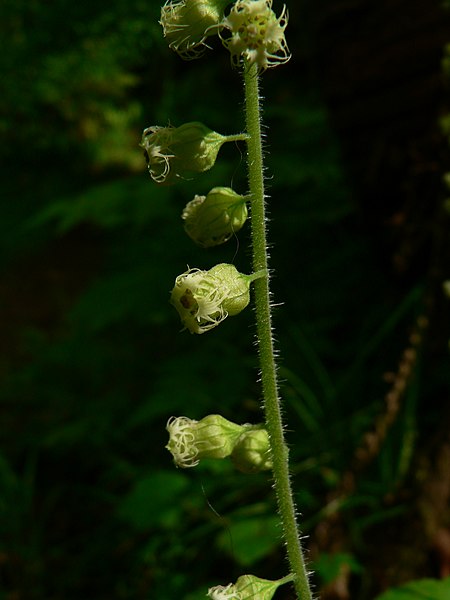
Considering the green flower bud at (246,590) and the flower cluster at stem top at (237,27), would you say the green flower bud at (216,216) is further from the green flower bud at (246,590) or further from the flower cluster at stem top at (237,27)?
the green flower bud at (246,590)

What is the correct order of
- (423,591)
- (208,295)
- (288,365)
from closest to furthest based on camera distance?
1. (208,295)
2. (423,591)
3. (288,365)

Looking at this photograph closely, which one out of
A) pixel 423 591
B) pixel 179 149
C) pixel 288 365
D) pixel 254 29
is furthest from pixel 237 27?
pixel 288 365

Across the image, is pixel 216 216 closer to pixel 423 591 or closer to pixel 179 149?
pixel 179 149

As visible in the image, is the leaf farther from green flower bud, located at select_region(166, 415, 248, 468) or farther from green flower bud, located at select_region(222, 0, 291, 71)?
green flower bud, located at select_region(222, 0, 291, 71)

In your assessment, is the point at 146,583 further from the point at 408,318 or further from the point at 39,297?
the point at 39,297

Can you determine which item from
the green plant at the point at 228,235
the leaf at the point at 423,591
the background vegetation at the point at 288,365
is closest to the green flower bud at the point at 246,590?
the green plant at the point at 228,235

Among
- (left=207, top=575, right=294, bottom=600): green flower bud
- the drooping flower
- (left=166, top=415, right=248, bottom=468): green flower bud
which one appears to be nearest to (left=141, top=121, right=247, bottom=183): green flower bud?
the drooping flower

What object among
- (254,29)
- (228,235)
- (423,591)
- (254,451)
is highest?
(254,29)
